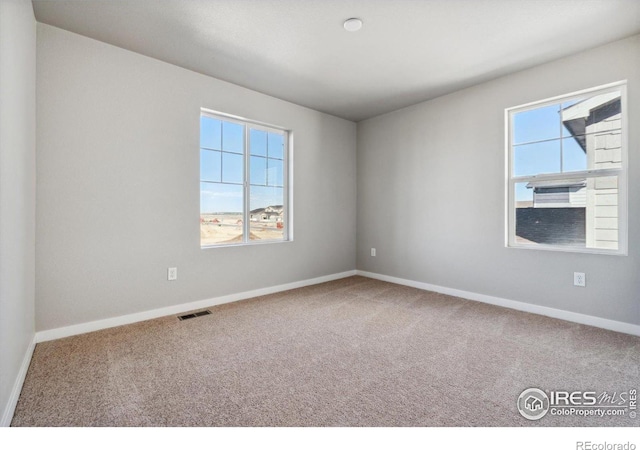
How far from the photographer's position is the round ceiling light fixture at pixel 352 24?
7.62 ft

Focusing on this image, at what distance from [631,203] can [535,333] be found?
4.51ft

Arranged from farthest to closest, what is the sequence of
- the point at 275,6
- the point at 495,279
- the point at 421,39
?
the point at 495,279 < the point at 421,39 < the point at 275,6

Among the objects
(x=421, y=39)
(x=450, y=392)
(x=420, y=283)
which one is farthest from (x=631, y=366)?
(x=421, y=39)

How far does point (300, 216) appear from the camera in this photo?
4.23 meters

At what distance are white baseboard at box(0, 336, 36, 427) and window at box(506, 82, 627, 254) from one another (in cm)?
411

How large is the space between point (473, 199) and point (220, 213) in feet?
9.78

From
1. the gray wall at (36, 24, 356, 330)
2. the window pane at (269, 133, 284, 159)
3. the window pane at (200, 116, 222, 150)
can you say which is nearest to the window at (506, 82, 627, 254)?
the window pane at (269, 133, 284, 159)

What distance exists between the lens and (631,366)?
203cm

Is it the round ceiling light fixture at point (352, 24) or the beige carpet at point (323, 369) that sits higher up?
the round ceiling light fixture at point (352, 24)

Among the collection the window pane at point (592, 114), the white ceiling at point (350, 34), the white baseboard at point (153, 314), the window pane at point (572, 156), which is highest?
the white ceiling at point (350, 34)

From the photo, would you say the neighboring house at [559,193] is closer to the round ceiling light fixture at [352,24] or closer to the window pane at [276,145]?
the round ceiling light fixture at [352,24]

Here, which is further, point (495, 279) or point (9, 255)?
point (495, 279)

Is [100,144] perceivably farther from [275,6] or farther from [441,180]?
[441,180]

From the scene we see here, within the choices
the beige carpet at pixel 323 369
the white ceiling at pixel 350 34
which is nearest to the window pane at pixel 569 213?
the beige carpet at pixel 323 369
